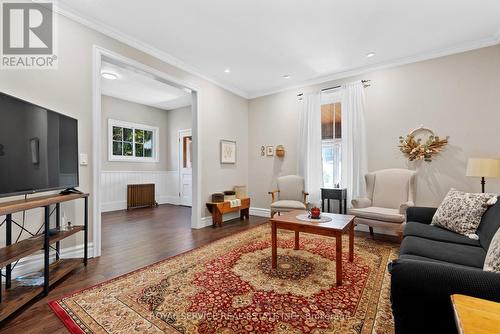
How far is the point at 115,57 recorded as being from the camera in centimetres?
299

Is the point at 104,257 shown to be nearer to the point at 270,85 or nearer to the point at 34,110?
the point at 34,110

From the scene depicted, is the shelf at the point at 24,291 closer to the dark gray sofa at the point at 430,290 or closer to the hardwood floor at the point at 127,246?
the hardwood floor at the point at 127,246

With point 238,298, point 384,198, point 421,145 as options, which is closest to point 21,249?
point 238,298

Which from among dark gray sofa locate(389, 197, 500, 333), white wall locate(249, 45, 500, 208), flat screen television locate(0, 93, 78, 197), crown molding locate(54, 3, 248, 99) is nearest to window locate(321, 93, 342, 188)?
white wall locate(249, 45, 500, 208)

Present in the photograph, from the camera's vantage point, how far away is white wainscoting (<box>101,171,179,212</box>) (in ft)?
18.6

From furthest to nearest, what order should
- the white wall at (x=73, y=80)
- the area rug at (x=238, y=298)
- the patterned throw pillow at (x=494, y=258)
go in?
the white wall at (x=73, y=80), the area rug at (x=238, y=298), the patterned throw pillow at (x=494, y=258)

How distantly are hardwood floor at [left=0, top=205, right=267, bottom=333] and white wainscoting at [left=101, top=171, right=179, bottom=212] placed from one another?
16.1 inches

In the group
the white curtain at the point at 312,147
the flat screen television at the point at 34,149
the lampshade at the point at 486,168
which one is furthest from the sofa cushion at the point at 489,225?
the flat screen television at the point at 34,149

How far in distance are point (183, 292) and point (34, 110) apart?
201cm

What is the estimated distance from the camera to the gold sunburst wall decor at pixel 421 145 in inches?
136

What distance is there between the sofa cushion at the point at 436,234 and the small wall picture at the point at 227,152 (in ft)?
10.9

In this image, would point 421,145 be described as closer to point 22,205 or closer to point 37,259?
point 22,205

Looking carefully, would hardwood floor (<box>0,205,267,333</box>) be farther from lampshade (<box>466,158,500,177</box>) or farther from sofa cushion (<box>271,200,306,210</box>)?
lampshade (<box>466,158,500,177</box>)

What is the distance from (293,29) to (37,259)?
3858 millimetres
